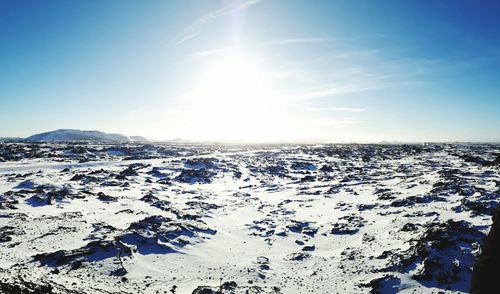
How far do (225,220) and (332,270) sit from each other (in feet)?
46.2

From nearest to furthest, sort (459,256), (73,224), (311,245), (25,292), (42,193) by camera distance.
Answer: (25,292)
(459,256)
(311,245)
(73,224)
(42,193)

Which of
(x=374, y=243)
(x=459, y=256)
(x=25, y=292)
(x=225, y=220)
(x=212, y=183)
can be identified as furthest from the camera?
(x=212, y=183)

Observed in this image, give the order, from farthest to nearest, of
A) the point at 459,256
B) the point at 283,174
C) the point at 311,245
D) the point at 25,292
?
the point at 283,174 → the point at 311,245 → the point at 459,256 → the point at 25,292

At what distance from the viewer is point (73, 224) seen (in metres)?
25.5

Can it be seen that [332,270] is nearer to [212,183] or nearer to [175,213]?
[175,213]

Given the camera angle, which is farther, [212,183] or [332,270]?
[212,183]

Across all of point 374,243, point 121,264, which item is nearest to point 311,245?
point 374,243

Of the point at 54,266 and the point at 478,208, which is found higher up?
the point at 478,208

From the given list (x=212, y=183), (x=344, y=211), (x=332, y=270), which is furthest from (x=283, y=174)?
(x=332, y=270)

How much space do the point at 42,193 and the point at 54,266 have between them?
68.6 ft

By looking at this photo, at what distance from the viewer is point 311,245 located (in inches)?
934

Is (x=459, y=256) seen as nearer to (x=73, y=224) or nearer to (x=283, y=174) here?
(x=73, y=224)

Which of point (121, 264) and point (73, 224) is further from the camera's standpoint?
point (73, 224)

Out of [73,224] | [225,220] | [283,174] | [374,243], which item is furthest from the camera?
[283,174]
